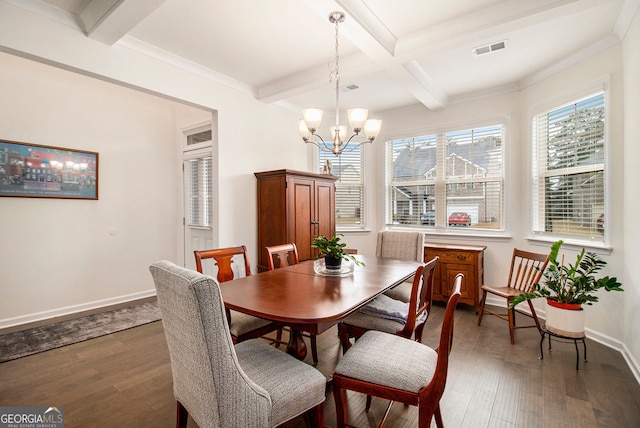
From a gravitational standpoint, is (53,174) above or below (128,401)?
above

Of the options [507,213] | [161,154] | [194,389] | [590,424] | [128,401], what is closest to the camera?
[194,389]

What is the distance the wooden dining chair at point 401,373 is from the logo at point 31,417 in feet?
5.80

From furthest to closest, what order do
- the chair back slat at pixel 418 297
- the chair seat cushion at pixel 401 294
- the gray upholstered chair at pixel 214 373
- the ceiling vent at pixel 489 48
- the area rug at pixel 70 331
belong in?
the ceiling vent at pixel 489 48 → the area rug at pixel 70 331 → the chair seat cushion at pixel 401 294 → the chair back slat at pixel 418 297 → the gray upholstered chair at pixel 214 373

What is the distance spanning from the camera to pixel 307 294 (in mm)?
1869

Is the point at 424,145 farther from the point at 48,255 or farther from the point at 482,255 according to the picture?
the point at 48,255

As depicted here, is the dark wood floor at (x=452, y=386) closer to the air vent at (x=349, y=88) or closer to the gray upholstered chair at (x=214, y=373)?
the gray upholstered chair at (x=214, y=373)

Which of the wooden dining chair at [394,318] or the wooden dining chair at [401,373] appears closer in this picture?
the wooden dining chair at [401,373]

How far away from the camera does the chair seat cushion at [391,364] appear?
143 cm

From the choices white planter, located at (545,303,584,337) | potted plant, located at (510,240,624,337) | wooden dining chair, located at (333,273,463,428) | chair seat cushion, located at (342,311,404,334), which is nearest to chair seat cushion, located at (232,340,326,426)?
wooden dining chair, located at (333,273,463,428)

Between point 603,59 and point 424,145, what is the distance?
7.09 ft

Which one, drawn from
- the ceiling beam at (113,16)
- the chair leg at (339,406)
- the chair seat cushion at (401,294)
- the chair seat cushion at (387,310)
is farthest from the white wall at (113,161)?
the chair leg at (339,406)

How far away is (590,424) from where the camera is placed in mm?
1854

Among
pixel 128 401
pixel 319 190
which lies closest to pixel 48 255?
pixel 128 401

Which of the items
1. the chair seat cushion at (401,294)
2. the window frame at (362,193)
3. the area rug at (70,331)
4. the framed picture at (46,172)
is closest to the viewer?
the chair seat cushion at (401,294)
